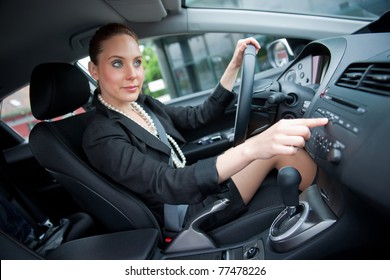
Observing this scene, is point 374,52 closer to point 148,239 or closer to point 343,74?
point 343,74

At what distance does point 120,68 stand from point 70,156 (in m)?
0.39

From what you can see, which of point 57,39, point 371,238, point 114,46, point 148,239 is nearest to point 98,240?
point 148,239

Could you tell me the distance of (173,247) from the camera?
3.92 ft

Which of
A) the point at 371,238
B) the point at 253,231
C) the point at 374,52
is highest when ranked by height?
the point at 374,52

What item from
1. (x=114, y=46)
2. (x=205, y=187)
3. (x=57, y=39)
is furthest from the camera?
(x=57, y=39)

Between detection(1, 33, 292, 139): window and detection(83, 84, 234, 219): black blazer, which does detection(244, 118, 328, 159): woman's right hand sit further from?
detection(1, 33, 292, 139): window

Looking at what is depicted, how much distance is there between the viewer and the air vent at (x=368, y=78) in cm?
73

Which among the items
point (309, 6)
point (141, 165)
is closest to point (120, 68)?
point (141, 165)

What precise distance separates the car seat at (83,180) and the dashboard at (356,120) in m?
0.33

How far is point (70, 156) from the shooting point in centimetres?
125

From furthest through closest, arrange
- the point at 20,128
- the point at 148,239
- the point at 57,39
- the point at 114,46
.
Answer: the point at 20,128 → the point at 57,39 → the point at 114,46 → the point at 148,239

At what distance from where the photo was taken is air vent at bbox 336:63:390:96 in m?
0.73

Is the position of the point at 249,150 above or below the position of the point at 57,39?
below

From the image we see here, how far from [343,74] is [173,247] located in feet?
2.59
